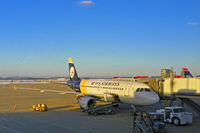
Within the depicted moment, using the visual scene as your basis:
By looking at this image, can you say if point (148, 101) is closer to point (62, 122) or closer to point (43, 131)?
point (62, 122)

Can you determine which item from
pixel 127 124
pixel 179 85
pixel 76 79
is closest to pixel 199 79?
pixel 179 85

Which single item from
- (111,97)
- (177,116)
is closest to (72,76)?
(111,97)

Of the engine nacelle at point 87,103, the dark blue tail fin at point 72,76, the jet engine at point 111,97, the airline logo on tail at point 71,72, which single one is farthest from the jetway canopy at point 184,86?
the airline logo on tail at point 71,72

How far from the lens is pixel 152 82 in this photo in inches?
1013

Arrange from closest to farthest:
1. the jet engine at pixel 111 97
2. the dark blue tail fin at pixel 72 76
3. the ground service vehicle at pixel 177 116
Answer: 1. the ground service vehicle at pixel 177 116
2. the jet engine at pixel 111 97
3. the dark blue tail fin at pixel 72 76

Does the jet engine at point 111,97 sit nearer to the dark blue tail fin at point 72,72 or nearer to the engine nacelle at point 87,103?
the engine nacelle at point 87,103

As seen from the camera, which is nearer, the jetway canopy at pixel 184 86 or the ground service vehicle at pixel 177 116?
the ground service vehicle at pixel 177 116

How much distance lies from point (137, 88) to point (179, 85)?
4.46 m

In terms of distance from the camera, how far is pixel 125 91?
78.0ft

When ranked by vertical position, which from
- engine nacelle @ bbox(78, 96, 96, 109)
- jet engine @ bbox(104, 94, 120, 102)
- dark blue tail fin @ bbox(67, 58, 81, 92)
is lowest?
engine nacelle @ bbox(78, 96, 96, 109)

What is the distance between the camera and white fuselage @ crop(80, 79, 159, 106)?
2182 centimetres

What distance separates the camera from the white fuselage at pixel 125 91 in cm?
2182

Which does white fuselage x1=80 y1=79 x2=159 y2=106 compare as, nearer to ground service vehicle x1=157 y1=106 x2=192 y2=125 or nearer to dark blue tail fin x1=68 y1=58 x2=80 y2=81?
ground service vehicle x1=157 y1=106 x2=192 y2=125

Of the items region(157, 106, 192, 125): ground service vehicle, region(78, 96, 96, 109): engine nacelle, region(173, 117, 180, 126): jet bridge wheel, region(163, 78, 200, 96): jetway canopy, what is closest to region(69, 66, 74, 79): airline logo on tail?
region(78, 96, 96, 109): engine nacelle
